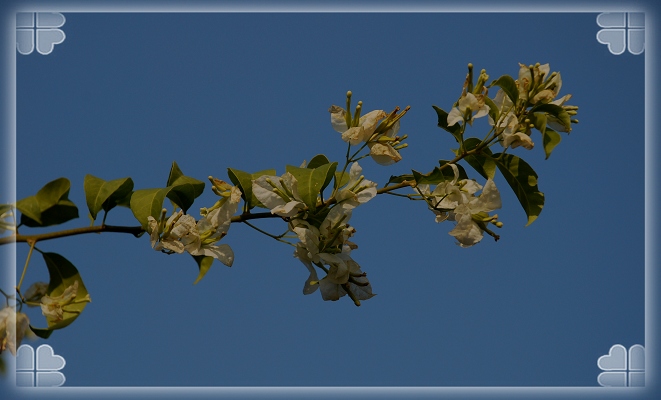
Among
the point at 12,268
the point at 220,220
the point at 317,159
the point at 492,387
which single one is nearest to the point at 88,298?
the point at 12,268

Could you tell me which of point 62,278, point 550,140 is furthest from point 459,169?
point 62,278

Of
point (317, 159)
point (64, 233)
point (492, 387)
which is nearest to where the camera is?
point (64, 233)

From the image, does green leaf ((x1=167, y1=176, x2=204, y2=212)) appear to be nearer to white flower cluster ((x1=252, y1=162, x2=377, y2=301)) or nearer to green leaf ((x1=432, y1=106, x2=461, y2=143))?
white flower cluster ((x1=252, y1=162, x2=377, y2=301))

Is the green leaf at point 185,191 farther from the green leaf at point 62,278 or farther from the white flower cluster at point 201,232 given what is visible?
the green leaf at point 62,278

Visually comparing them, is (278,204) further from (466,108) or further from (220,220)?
(466,108)

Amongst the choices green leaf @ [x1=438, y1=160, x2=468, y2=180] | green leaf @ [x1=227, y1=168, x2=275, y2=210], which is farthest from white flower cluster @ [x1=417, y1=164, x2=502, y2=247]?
green leaf @ [x1=227, y1=168, x2=275, y2=210]

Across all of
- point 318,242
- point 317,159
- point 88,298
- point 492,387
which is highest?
point 317,159

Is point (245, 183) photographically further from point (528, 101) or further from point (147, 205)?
point (528, 101)
